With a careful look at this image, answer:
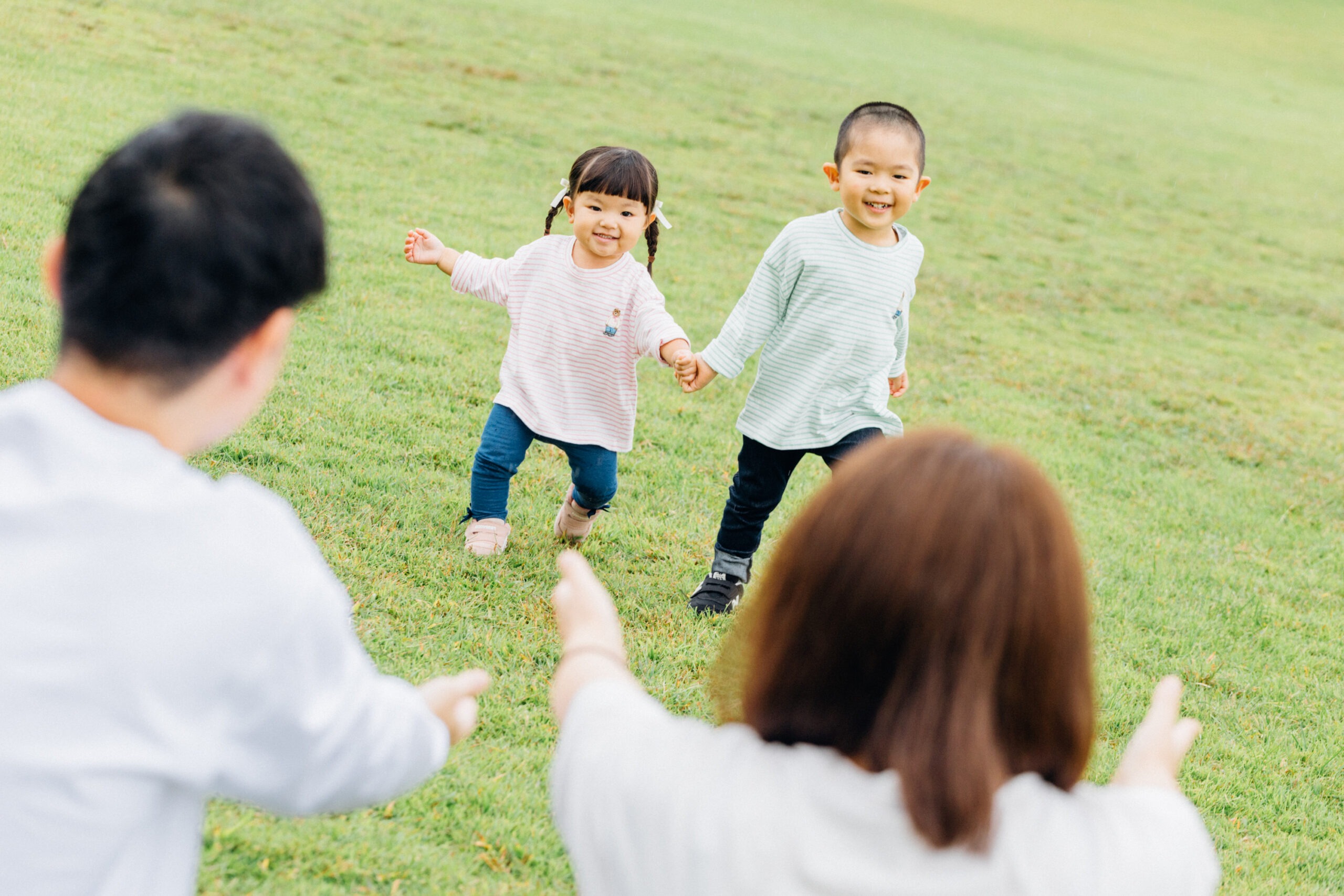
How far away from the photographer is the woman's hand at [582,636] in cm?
136

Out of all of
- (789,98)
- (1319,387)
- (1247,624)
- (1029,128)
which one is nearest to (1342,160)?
(1029,128)

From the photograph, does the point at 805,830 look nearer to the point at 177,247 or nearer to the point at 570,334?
the point at 177,247

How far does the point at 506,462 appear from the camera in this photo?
3.96 metres

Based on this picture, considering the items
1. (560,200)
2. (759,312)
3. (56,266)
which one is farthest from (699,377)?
(56,266)

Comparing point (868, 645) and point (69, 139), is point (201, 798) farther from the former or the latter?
point (69, 139)

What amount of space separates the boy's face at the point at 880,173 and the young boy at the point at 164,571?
2.68 meters

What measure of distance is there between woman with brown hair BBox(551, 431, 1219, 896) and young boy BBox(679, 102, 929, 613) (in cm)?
247

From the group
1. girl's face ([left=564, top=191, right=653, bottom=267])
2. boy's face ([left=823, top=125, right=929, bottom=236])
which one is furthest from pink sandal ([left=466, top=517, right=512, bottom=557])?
boy's face ([left=823, top=125, right=929, bottom=236])

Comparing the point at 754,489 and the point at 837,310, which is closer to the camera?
the point at 837,310

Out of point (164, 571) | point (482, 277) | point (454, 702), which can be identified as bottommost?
point (482, 277)

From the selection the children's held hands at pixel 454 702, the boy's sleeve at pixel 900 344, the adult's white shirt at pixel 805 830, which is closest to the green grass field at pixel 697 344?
the boy's sleeve at pixel 900 344

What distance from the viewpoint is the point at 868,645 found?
3.97 feet

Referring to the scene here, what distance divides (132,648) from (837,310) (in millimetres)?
2961

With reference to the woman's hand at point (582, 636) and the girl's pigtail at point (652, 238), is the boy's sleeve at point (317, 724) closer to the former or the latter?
the woman's hand at point (582, 636)
